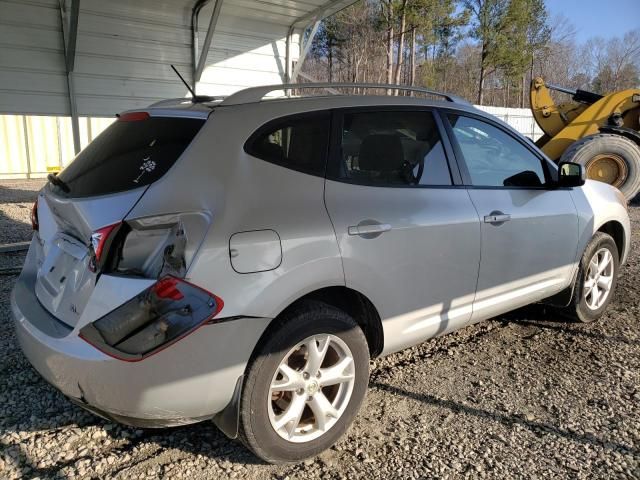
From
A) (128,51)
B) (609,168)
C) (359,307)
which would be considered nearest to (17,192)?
(128,51)

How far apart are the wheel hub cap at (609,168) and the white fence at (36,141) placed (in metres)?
10.7

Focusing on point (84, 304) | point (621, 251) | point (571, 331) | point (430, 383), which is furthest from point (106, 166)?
point (621, 251)

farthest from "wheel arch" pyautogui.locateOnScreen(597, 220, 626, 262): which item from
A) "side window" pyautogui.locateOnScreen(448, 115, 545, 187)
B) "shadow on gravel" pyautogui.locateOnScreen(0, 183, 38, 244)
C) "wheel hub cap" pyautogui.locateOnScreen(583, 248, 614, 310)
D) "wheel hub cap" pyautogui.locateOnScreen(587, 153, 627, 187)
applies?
"shadow on gravel" pyautogui.locateOnScreen(0, 183, 38, 244)

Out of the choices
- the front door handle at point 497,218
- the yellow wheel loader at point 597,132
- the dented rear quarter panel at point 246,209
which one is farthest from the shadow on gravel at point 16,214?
the yellow wheel loader at point 597,132

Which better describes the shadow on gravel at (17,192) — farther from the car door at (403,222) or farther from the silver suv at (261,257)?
the car door at (403,222)

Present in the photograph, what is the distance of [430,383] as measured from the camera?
331cm

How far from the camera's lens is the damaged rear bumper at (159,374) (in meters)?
2.07

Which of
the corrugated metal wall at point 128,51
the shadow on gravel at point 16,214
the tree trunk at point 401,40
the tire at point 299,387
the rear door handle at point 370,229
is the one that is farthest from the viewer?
the tree trunk at point 401,40

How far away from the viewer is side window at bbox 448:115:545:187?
3311 millimetres

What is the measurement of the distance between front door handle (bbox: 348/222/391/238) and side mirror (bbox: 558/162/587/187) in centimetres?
181

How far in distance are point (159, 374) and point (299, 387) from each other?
2.29 feet

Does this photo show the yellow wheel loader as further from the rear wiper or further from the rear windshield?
the rear wiper

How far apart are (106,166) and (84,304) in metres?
0.73

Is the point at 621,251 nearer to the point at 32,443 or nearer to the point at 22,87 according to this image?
the point at 32,443
